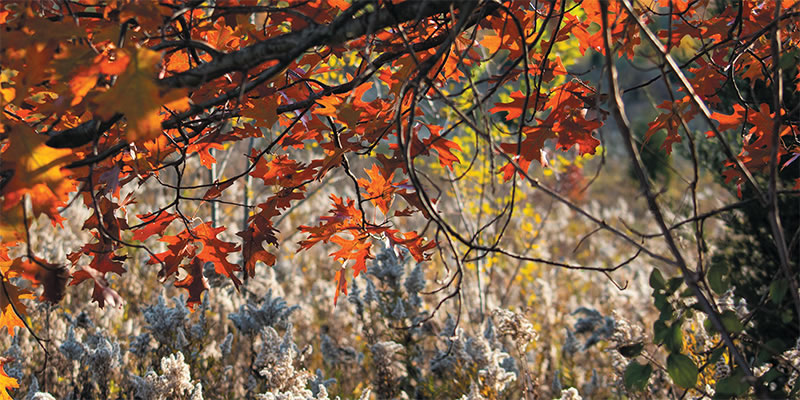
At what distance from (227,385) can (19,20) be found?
8.23 ft

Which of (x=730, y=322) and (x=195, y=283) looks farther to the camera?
(x=195, y=283)

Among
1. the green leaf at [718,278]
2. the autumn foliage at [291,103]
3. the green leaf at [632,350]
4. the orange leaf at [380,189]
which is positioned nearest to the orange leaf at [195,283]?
the autumn foliage at [291,103]

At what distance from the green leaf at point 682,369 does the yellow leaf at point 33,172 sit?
1.09m

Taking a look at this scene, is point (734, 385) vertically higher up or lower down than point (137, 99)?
lower down

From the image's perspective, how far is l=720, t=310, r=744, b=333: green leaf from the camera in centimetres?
104

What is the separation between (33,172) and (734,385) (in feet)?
4.17

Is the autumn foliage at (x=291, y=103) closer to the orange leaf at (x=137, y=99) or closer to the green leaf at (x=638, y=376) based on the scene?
the orange leaf at (x=137, y=99)

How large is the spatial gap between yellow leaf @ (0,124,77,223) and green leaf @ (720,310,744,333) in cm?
119

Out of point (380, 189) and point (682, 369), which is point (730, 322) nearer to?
point (682, 369)

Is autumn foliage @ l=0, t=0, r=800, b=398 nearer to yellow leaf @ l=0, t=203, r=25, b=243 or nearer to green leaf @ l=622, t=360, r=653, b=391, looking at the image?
yellow leaf @ l=0, t=203, r=25, b=243

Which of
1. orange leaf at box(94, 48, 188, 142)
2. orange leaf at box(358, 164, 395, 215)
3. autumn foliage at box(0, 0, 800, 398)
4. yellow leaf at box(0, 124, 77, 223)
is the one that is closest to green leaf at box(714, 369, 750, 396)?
autumn foliage at box(0, 0, 800, 398)

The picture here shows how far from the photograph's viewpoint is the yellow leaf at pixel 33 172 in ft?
3.29

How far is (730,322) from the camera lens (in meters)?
1.06

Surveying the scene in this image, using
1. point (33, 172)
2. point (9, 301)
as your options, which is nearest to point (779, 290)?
point (33, 172)
